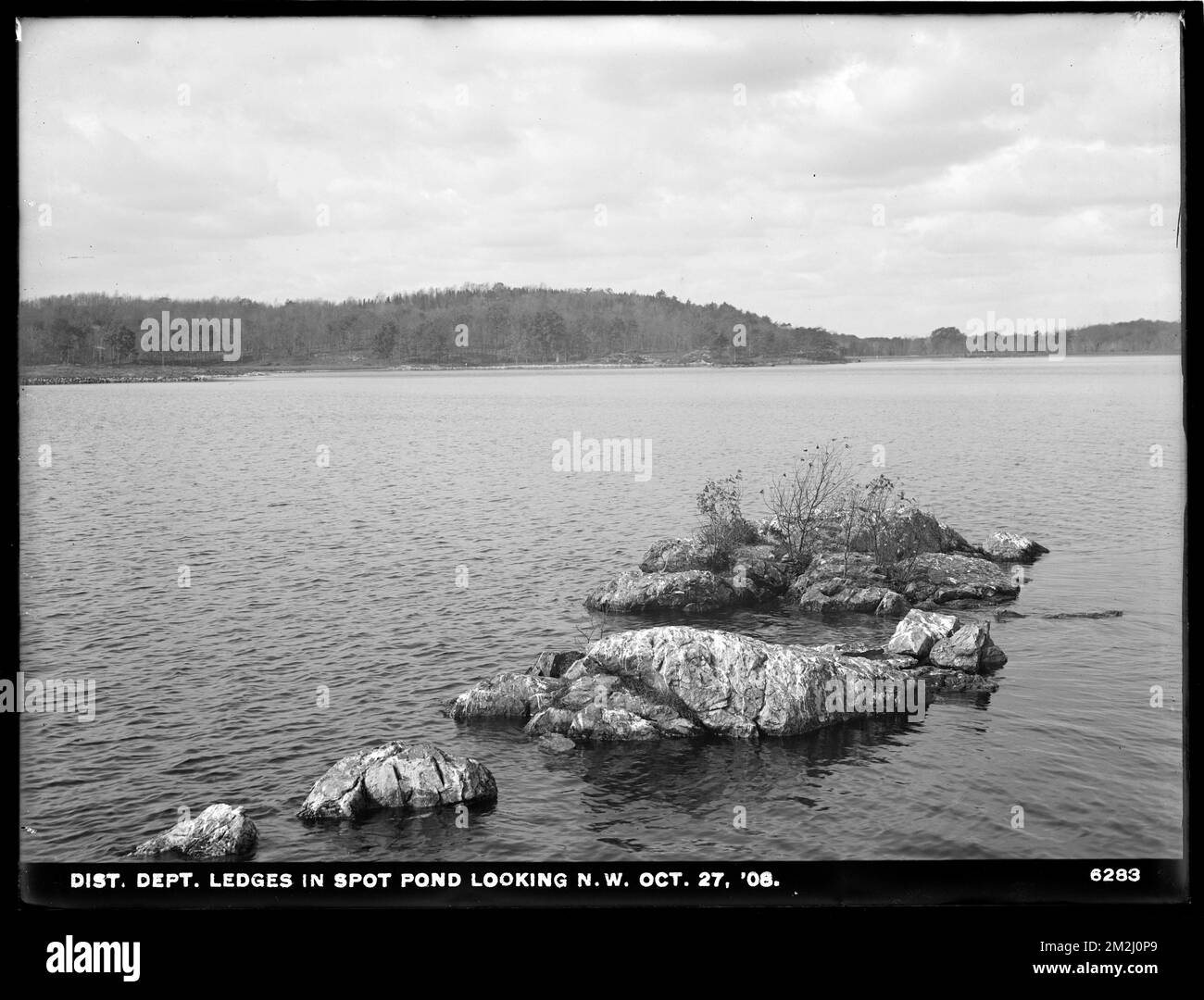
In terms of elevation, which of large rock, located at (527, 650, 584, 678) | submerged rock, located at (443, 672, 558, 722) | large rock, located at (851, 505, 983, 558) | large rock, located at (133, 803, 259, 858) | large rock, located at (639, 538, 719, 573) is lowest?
large rock, located at (133, 803, 259, 858)

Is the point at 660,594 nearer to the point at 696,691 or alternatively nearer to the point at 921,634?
the point at 921,634

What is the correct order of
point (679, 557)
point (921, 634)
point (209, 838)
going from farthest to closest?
point (679, 557)
point (921, 634)
point (209, 838)

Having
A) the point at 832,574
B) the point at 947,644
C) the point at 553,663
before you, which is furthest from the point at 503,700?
the point at 832,574

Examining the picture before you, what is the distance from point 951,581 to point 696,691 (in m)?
14.5

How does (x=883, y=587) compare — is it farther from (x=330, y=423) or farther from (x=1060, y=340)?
(x=330, y=423)

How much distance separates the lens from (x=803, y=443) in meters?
52.9

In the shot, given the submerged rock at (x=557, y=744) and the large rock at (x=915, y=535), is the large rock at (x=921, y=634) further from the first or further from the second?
the submerged rock at (x=557, y=744)

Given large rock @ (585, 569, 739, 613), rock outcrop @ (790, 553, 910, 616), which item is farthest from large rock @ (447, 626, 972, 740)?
rock outcrop @ (790, 553, 910, 616)

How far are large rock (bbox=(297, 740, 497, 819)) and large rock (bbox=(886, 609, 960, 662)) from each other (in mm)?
12265

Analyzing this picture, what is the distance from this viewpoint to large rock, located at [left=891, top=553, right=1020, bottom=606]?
31875mm

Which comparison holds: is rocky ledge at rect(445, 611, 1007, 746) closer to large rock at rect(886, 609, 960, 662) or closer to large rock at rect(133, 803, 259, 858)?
large rock at rect(886, 609, 960, 662)

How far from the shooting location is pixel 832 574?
3381 centimetres

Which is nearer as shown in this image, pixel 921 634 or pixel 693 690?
pixel 693 690
